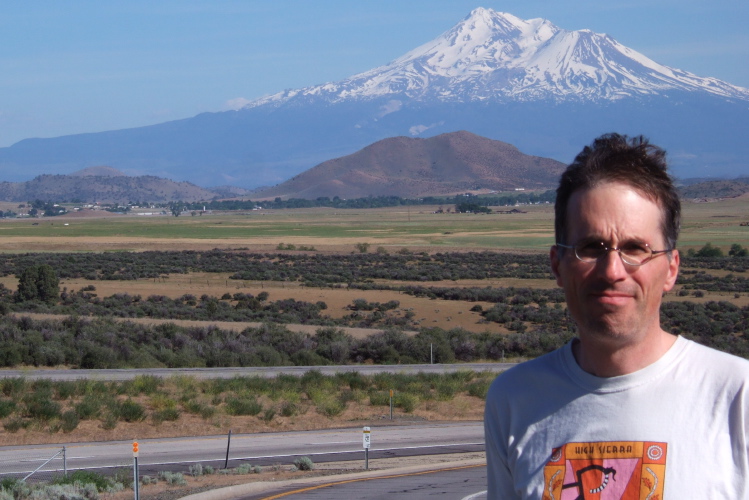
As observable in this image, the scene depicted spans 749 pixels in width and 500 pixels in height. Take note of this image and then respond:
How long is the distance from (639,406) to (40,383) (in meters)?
19.5

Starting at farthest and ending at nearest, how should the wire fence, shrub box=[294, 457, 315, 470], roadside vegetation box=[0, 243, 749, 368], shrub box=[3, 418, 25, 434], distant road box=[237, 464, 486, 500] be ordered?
roadside vegetation box=[0, 243, 749, 368], shrub box=[3, 418, 25, 434], shrub box=[294, 457, 315, 470], the wire fence, distant road box=[237, 464, 486, 500]

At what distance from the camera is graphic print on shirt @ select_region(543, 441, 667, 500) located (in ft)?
7.78

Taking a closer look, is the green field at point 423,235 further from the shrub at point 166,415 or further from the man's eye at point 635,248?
the man's eye at point 635,248

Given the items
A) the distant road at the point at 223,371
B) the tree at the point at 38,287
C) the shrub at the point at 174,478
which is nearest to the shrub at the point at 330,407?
the distant road at the point at 223,371

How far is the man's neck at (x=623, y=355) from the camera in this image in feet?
8.09

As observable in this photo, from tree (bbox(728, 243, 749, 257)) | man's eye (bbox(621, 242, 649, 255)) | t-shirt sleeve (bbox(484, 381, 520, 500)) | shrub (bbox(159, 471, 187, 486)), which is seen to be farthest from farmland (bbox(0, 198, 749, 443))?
man's eye (bbox(621, 242, 649, 255))

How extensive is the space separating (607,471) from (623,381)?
0.25m

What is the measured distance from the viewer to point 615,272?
244 centimetres

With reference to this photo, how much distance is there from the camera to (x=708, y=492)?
233 cm

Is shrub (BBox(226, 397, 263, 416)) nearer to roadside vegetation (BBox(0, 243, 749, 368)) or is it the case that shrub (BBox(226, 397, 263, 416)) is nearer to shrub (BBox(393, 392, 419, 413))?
shrub (BBox(393, 392, 419, 413))

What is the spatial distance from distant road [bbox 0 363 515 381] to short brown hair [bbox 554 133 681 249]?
2137 centimetres

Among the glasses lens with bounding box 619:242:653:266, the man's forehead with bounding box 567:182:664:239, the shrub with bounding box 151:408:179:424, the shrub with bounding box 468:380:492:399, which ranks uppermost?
the man's forehead with bounding box 567:182:664:239

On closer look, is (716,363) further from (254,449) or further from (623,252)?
(254,449)

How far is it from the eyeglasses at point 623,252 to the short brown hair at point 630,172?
9 centimetres
